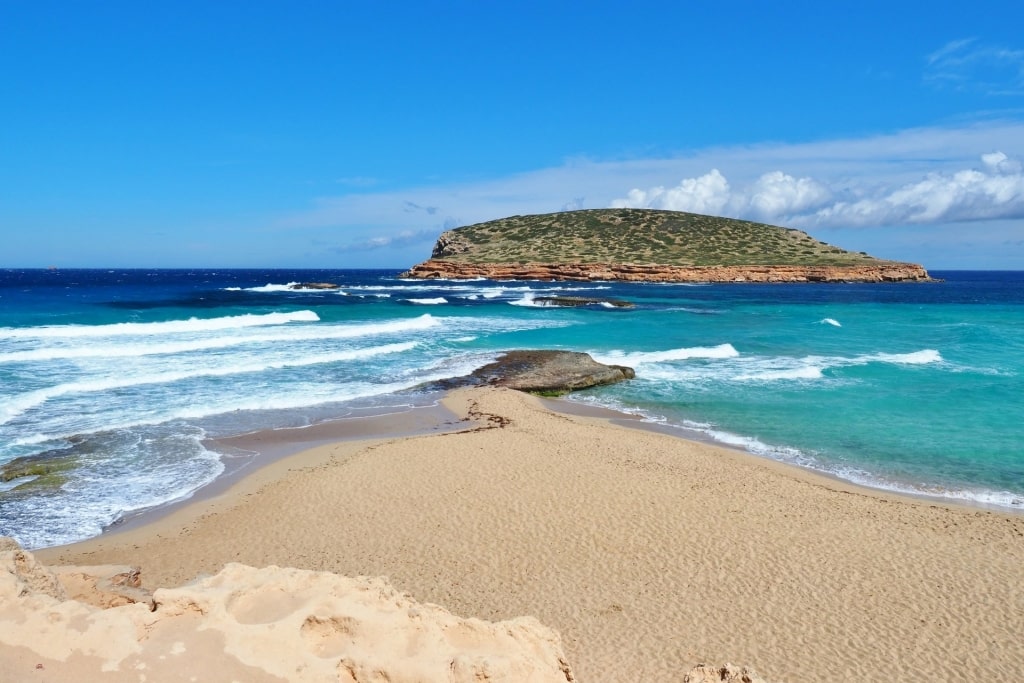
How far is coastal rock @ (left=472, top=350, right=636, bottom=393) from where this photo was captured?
23.1 metres

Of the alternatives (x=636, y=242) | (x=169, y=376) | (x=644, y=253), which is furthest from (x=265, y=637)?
(x=636, y=242)

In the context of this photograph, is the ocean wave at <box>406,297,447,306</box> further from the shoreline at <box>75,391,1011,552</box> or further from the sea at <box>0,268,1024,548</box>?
the shoreline at <box>75,391,1011,552</box>

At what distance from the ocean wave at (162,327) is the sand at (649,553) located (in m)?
26.5

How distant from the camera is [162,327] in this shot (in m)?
37.6

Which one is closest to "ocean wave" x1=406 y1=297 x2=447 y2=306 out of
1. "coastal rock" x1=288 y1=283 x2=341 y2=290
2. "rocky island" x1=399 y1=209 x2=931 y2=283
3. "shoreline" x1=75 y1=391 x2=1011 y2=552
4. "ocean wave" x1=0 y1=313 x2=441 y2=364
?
"ocean wave" x1=0 y1=313 x2=441 y2=364

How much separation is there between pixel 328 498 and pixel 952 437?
612 inches

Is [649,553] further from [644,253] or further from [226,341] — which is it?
[644,253]

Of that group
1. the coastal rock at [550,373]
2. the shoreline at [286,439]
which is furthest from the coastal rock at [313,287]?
the shoreline at [286,439]

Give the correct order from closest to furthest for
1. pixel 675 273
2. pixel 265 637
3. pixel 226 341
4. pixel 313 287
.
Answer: pixel 265 637, pixel 226 341, pixel 675 273, pixel 313 287

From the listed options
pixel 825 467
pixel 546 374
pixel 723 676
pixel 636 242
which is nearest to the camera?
pixel 723 676

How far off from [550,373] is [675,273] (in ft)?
207

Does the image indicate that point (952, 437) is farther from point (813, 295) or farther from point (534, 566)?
point (813, 295)

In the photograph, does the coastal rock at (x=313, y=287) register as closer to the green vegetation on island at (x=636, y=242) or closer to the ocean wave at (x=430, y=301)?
the green vegetation on island at (x=636, y=242)

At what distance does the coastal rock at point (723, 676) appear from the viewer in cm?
460
